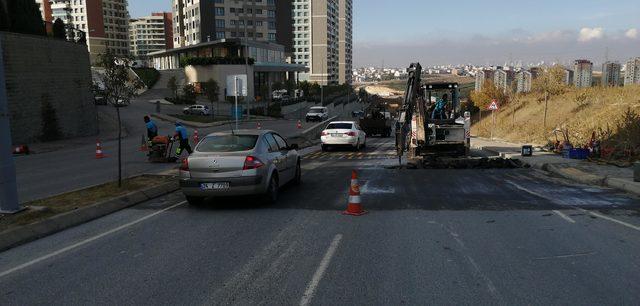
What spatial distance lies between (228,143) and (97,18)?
536 ft

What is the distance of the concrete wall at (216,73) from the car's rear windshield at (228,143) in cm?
6778

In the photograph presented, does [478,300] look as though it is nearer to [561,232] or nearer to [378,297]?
[378,297]

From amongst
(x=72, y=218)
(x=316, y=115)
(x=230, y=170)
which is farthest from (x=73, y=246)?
(x=316, y=115)

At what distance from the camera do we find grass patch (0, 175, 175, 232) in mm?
8248

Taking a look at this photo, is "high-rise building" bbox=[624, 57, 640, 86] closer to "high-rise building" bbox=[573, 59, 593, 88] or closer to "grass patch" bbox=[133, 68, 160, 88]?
"high-rise building" bbox=[573, 59, 593, 88]

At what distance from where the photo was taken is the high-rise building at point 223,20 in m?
104

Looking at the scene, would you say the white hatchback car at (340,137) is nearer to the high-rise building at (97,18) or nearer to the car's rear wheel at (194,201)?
the car's rear wheel at (194,201)

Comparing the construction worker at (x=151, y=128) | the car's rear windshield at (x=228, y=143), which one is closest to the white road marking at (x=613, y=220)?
the car's rear windshield at (x=228, y=143)

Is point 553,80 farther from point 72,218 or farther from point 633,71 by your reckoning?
point 72,218

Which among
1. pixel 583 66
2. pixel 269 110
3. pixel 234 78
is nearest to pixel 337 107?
pixel 269 110

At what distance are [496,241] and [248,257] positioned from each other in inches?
145

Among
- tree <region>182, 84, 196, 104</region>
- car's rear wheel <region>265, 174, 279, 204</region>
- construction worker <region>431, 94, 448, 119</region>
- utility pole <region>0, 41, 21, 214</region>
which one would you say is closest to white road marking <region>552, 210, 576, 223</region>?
car's rear wheel <region>265, 174, 279, 204</region>

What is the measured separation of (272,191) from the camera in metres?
10.1

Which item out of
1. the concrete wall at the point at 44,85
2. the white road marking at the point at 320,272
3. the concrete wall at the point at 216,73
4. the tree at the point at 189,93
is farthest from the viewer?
the concrete wall at the point at 216,73
